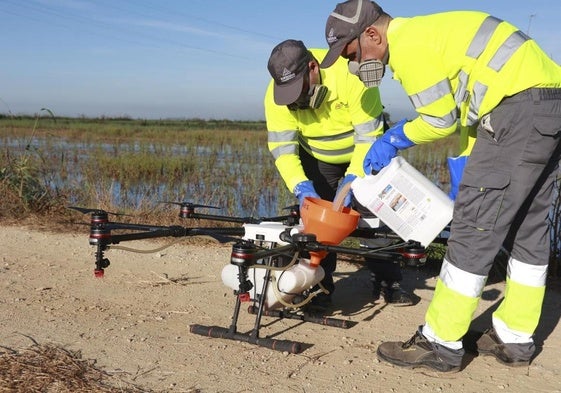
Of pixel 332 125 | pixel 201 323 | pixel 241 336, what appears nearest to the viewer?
pixel 241 336

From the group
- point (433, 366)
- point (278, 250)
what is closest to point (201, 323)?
point (278, 250)

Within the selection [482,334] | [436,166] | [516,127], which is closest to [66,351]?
[482,334]

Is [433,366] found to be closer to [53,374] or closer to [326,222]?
[326,222]

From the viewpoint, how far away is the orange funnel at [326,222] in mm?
3480

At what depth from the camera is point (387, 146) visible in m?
3.31

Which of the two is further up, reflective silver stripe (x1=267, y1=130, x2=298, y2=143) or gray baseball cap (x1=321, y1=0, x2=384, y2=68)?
gray baseball cap (x1=321, y1=0, x2=384, y2=68)

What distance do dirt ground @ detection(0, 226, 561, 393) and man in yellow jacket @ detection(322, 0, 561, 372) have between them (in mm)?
342

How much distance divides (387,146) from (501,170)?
60 centimetres

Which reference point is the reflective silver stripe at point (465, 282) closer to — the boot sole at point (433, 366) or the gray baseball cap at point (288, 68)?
the boot sole at point (433, 366)

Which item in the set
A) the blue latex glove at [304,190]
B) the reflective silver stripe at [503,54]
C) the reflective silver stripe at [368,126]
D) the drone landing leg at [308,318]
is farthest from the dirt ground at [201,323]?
the reflective silver stripe at [503,54]

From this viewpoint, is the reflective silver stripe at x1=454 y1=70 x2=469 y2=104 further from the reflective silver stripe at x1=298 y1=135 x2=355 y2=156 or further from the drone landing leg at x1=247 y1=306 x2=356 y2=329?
the drone landing leg at x1=247 y1=306 x2=356 y2=329

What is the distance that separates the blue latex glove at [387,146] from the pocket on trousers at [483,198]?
383 mm

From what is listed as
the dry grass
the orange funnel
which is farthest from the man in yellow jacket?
the dry grass

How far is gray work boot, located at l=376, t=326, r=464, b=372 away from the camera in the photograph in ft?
10.6
